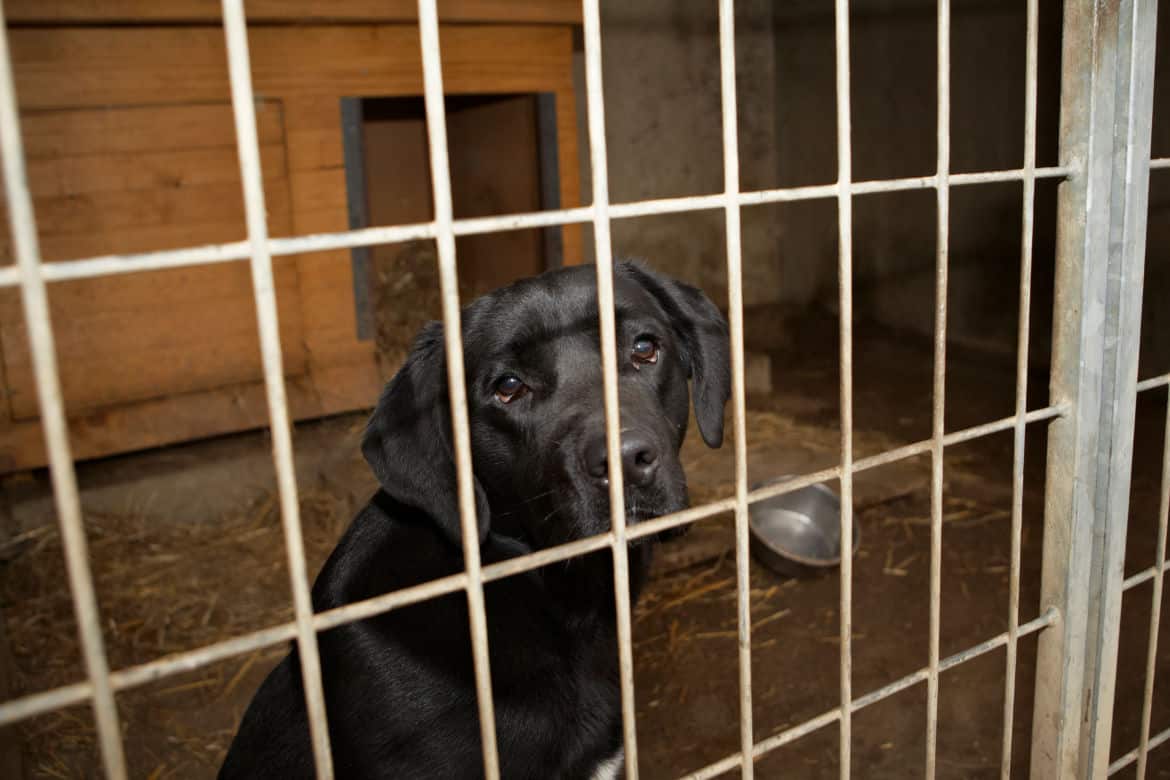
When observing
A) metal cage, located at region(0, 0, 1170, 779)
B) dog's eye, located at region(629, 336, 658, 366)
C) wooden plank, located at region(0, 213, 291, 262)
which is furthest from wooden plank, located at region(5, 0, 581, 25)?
metal cage, located at region(0, 0, 1170, 779)

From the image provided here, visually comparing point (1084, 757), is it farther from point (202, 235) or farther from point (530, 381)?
point (202, 235)

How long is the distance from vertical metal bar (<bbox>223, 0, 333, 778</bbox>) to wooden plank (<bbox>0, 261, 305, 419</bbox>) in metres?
3.78

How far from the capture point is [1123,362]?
72.9 inches

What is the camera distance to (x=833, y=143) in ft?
25.5

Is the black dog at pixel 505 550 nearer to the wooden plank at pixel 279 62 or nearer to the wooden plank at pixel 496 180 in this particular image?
the wooden plank at pixel 279 62

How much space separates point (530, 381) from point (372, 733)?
774mm

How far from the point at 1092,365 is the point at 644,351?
89 cm

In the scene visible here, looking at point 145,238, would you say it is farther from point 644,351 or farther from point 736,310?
point 736,310

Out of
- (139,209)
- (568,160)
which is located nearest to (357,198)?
(139,209)

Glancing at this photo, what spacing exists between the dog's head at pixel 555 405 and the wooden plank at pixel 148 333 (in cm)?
281

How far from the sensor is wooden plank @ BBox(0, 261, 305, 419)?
4383 mm

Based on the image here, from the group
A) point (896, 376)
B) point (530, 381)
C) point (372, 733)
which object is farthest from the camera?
point (896, 376)

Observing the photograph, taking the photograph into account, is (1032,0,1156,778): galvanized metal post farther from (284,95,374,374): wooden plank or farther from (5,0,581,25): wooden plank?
(284,95,374,374): wooden plank

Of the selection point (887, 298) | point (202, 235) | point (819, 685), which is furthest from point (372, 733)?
point (887, 298)
